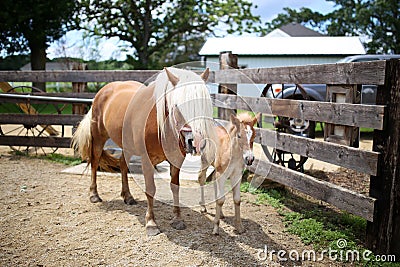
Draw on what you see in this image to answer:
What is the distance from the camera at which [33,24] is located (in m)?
17.9

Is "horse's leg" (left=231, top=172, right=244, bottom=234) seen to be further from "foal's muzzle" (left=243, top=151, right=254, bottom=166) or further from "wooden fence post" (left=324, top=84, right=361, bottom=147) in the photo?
"wooden fence post" (left=324, top=84, right=361, bottom=147)

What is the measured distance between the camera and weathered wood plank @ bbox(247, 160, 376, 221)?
296 cm

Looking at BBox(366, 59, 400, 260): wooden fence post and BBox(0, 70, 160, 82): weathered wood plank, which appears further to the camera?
BBox(0, 70, 160, 82): weathered wood plank

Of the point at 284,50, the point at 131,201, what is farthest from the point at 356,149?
the point at 284,50

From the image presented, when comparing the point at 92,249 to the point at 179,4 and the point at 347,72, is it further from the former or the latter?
the point at 179,4

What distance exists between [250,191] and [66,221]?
2330 millimetres

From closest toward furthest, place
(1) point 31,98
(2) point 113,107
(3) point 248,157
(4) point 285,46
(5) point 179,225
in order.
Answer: (3) point 248,157 < (5) point 179,225 < (2) point 113,107 < (1) point 31,98 < (4) point 285,46

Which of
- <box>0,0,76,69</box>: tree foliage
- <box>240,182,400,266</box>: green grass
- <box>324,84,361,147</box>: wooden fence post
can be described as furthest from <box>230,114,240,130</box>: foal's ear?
<box>0,0,76,69</box>: tree foliage

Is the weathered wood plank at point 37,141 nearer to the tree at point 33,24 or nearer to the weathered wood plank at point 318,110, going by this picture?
the weathered wood plank at point 318,110

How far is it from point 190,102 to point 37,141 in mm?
5040

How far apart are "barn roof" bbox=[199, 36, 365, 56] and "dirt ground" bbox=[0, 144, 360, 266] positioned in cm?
1545

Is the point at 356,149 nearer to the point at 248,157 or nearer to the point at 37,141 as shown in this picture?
the point at 248,157

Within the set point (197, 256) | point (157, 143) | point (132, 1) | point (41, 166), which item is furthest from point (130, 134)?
point (132, 1)

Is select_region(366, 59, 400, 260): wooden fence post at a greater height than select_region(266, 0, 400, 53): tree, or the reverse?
select_region(266, 0, 400, 53): tree
